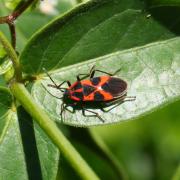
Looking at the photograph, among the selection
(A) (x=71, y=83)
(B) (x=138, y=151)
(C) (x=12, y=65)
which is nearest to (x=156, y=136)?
(B) (x=138, y=151)

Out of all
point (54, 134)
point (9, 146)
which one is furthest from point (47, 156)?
point (54, 134)

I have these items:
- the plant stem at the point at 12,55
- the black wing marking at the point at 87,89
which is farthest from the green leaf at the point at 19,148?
the black wing marking at the point at 87,89

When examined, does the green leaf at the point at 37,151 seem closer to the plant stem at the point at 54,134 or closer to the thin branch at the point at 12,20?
the plant stem at the point at 54,134

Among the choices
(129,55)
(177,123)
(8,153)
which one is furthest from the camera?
(177,123)

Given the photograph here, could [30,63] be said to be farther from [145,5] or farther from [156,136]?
[156,136]

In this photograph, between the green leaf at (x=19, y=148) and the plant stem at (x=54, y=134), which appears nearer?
the plant stem at (x=54, y=134)

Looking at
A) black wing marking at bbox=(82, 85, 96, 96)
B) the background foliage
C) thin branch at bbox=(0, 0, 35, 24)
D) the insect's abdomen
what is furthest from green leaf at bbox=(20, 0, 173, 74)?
black wing marking at bbox=(82, 85, 96, 96)
